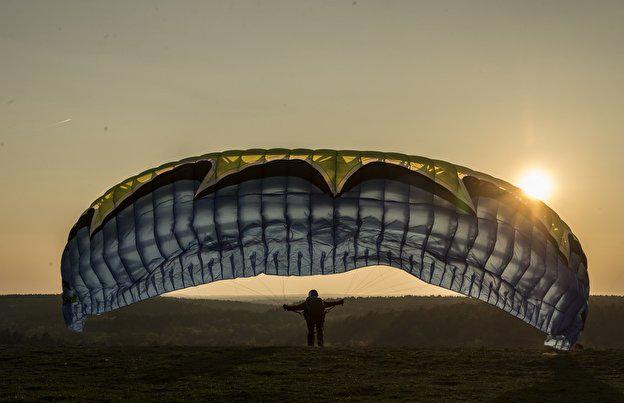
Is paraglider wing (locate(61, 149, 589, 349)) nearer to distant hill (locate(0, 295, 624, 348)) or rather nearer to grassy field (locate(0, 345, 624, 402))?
grassy field (locate(0, 345, 624, 402))

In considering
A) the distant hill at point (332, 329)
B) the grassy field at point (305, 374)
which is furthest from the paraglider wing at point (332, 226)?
the distant hill at point (332, 329)

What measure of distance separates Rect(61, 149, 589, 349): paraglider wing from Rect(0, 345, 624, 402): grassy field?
5.77 feet

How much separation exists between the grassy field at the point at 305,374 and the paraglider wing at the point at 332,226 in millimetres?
1759

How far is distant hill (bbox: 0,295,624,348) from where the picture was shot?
62.6 m

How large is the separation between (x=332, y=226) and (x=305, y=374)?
495 centimetres

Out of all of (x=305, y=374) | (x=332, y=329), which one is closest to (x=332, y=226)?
(x=305, y=374)

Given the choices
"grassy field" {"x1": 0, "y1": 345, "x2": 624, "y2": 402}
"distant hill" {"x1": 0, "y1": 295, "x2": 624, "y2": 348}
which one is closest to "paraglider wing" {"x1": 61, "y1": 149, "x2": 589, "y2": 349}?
"grassy field" {"x1": 0, "y1": 345, "x2": 624, "y2": 402}

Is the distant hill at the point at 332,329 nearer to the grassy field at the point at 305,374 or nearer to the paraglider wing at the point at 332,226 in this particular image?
the paraglider wing at the point at 332,226

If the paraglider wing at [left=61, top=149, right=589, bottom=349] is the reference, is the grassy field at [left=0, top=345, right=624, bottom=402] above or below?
below

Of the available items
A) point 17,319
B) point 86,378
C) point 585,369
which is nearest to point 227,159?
point 86,378

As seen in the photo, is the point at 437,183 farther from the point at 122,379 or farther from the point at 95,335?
A: the point at 95,335

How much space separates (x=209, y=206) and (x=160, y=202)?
4.31 ft

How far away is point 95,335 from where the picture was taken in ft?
226

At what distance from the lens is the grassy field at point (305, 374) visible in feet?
57.3
